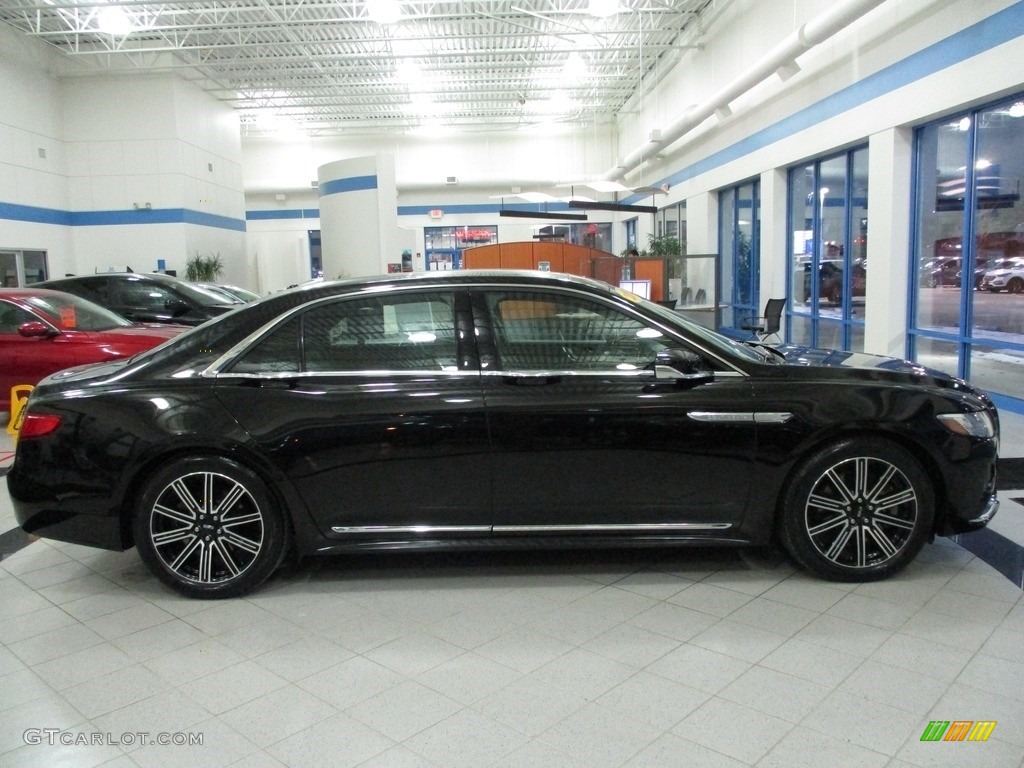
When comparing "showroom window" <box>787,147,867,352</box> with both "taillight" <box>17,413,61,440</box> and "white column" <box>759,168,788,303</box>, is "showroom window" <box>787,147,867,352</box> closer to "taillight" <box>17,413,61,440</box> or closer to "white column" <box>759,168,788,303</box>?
"white column" <box>759,168,788,303</box>

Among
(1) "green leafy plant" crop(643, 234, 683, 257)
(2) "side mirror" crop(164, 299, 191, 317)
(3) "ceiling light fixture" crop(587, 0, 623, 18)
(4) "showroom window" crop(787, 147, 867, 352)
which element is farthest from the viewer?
(1) "green leafy plant" crop(643, 234, 683, 257)

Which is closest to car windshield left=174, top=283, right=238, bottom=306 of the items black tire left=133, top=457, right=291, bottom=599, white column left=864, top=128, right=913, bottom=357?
black tire left=133, top=457, right=291, bottom=599

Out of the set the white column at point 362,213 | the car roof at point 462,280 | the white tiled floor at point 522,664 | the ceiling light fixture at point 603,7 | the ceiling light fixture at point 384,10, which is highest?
the ceiling light fixture at point 384,10

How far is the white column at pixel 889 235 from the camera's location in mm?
9117

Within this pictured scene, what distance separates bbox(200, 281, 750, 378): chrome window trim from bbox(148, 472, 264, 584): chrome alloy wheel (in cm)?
50

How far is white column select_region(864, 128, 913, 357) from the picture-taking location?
912 centimetres

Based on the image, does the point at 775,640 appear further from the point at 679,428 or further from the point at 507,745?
the point at 507,745

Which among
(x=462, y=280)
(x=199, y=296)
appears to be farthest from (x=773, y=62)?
(x=462, y=280)

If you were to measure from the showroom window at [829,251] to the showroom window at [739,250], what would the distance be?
1.52 metres

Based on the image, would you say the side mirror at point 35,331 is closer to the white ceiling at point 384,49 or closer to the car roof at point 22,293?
the car roof at point 22,293

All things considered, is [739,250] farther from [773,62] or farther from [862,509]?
[862,509]

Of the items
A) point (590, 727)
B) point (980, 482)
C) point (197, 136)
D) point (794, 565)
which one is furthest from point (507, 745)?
point (197, 136)

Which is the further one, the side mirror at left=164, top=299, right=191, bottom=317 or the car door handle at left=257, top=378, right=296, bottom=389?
the side mirror at left=164, top=299, right=191, bottom=317

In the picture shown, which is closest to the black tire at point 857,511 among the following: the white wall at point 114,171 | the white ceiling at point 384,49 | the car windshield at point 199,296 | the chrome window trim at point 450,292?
the chrome window trim at point 450,292
